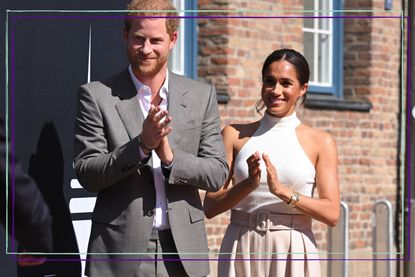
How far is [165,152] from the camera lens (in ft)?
17.9

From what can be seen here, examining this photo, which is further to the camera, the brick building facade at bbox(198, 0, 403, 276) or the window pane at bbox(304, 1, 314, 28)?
the window pane at bbox(304, 1, 314, 28)

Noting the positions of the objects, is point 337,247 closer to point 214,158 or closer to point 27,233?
point 214,158

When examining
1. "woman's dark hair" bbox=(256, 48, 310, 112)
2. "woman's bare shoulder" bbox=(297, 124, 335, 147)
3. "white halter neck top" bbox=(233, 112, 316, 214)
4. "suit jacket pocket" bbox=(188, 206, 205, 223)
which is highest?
"woman's dark hair" bbox=(256, 48, 310, 112)

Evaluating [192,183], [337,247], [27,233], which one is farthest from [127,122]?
[337,247]

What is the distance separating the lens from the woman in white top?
600 cm

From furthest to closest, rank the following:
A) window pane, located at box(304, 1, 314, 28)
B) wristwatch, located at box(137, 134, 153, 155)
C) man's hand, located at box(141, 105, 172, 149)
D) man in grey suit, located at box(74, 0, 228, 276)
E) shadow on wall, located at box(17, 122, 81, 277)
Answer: window pane, located at box(304, 1, 314, 28), shadow on wall, located at box(17, 122, 81, 277), man in grey suit, located at box(74, 0, 228, 276), wristwatch, located at box(137, 134, 153, 155), man's hand, located at box(141, 105, 172, 149)

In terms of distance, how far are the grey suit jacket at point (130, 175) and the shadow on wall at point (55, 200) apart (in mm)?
942

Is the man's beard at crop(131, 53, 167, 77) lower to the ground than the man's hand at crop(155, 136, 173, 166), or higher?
higher

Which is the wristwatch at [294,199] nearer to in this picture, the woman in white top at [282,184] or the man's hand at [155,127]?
the woman in white top at [282,184]

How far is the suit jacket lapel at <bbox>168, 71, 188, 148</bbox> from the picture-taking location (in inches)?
221

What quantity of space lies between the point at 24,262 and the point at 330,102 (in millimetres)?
6362

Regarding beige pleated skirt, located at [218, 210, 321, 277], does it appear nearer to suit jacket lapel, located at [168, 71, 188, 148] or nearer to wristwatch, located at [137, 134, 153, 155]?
suit jacket lapel, located at [168, 71, 188, 148]

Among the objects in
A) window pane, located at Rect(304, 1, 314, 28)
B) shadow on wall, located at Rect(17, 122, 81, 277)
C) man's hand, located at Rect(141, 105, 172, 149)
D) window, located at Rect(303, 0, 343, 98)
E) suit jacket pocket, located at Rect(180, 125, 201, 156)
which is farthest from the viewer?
window, located at Rect(303, 0, 343, 98)

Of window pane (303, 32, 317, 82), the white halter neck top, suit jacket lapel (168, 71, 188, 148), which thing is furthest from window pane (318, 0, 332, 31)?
suit jacket lapel (168, 71, 188, 148)
